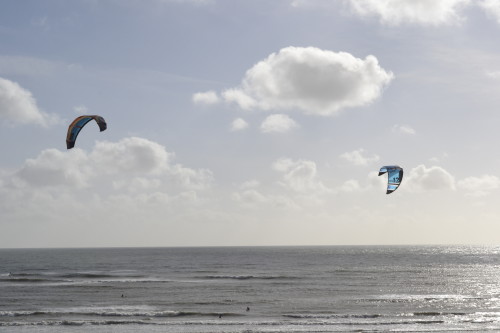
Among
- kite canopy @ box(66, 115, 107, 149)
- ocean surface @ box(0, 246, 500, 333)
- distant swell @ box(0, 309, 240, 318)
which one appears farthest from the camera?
distant swell @ box(0, 309, 240, 318)

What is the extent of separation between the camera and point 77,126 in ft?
104

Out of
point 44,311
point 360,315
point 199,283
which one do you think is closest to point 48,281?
point 199,283

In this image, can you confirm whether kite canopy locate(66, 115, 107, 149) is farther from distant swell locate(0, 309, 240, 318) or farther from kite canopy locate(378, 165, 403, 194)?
kite canopy locate(378, 165, 403, 194)

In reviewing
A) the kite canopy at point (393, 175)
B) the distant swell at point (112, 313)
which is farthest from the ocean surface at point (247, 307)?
the kite canopy at point (393, 175)

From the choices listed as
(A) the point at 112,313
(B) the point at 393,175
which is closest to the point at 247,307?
(A) the point at 112,313

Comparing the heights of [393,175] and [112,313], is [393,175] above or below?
above

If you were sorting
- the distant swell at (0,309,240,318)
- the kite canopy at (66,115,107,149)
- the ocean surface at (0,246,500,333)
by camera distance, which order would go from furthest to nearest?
the distant swell at (0,309,240,318)
the ocean surface at (0,246,500,333)
the kite canopy at (66,115,107,149)

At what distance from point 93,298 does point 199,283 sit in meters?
16.0

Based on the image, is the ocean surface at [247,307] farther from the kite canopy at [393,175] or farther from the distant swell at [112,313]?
the kite canopy at [393,175]

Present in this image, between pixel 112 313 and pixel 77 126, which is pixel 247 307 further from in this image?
pixel 77 126

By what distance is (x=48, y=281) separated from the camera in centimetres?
6331

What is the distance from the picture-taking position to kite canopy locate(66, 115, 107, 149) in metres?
30.2

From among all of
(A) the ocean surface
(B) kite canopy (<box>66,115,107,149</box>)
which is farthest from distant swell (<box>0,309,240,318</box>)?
(B) kite canopy (<box>66,115,107,149</box>)

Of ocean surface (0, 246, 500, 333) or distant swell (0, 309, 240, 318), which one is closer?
ocean surface (0, 246, 500, 333)
